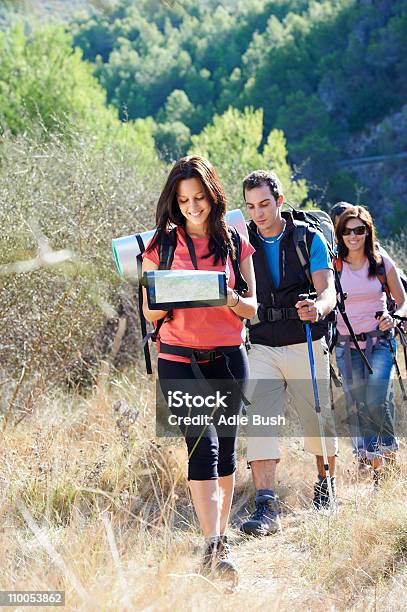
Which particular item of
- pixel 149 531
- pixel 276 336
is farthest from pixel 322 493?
pixel 149 531

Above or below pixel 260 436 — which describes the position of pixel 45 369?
above

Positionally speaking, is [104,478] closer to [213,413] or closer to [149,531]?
[149,531]

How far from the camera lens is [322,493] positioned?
4.29 meters

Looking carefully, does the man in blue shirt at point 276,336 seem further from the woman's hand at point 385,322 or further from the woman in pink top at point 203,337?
the woman in pink top at point 203,337

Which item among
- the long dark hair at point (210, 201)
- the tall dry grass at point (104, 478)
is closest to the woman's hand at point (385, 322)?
the tall dry grass at point (104, 478)

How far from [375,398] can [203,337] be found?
1821mm

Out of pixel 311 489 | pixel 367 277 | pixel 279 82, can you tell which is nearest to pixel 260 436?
pixel 311 489

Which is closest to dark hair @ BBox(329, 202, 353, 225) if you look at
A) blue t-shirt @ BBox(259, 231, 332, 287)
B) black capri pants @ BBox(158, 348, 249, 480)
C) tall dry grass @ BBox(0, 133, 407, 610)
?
blue t-shirt @ BBox(259, 231, 332, 287)

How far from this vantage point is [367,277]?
16.3ft

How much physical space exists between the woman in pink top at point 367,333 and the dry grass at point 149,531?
1.00ft

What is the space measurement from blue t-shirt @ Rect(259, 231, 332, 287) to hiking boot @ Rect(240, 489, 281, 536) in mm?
1035

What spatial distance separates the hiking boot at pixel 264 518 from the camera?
4.09 meters

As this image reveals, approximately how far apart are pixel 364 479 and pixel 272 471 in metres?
0.69

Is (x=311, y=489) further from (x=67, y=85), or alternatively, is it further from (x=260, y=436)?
(x=67, y=85)
